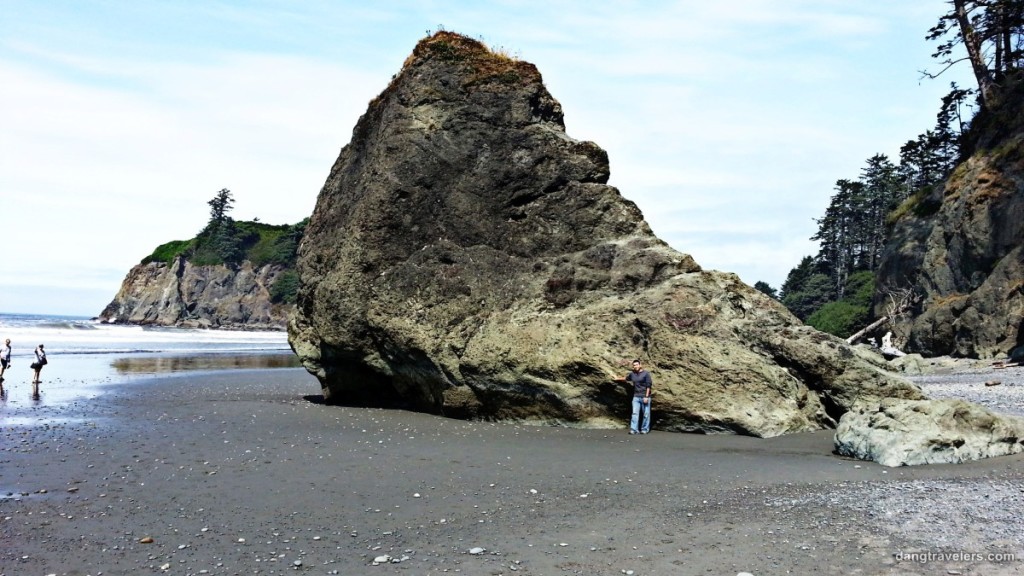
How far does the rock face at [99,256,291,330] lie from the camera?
123 meters

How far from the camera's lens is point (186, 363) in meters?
39.5

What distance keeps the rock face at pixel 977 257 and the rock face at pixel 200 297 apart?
9930cm

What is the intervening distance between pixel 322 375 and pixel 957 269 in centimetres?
3512

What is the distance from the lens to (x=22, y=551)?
7504 mm

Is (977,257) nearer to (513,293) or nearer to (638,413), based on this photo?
(513,293)

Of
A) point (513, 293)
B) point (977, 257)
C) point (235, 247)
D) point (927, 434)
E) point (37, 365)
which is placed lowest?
point (37, 365)

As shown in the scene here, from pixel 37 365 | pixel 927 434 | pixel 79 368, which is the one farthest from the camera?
pixel 79 368

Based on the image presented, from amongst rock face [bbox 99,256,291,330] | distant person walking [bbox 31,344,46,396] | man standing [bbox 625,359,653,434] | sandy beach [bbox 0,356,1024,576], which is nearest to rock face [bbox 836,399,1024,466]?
sandy beach [bbox 0,356,1024,576]

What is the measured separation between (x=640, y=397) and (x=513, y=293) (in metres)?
4.28

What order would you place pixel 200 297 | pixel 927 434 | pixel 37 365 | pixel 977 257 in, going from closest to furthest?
pixel 927 434 → pixel 37 365 → pixel 977 257 → pixel 200 297

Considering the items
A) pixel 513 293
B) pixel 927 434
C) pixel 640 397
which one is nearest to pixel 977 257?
pixel 513 293

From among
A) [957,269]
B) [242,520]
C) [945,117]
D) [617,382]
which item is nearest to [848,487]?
[617,382]

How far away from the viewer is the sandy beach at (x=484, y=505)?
7.01 m

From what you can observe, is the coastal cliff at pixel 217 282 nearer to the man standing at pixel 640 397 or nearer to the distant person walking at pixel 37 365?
the distant person walking at pixel 37 365
